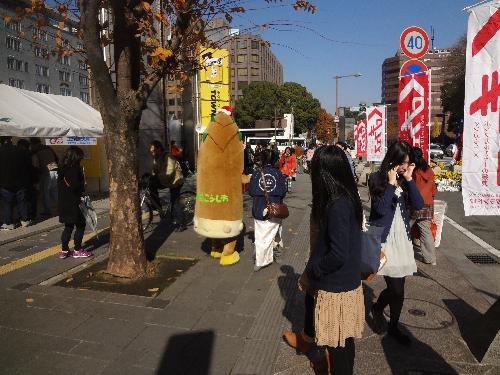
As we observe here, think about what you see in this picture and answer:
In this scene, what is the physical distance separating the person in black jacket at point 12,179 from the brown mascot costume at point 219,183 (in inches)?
189

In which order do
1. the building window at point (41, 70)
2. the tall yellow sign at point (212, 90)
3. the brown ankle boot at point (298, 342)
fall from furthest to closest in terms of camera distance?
1. the building window at point (41, 70)
2. the tall yellow sign at point (212, 90)
3. the brown ankle boot at point (298, 342)

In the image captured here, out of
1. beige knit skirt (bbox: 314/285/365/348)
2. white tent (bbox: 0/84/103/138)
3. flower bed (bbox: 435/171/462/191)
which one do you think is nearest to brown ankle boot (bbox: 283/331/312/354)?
beige knit skirt (bbox: 314/285/365/348)

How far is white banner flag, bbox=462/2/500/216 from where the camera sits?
11.3 feet

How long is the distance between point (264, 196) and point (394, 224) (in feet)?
7.87

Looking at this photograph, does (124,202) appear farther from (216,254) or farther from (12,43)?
(12,43)

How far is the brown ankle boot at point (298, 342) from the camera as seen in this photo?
3.57m

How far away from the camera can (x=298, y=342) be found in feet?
11.9

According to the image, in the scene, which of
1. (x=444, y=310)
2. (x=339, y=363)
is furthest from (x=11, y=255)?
(x=444, y=310)

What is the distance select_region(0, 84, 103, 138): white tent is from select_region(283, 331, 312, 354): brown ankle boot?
7.93 metres

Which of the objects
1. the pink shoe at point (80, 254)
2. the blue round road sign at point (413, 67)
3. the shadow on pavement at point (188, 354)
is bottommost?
the shadow on pavement at point (188, 354)

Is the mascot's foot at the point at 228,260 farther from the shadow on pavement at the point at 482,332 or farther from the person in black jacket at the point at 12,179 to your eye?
the person in black jacket at the point at 12,179

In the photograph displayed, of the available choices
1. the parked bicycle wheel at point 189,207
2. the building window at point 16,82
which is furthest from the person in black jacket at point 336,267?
the building window at point 16,82

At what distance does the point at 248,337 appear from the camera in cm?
390

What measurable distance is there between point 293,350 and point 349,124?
18.5 m
